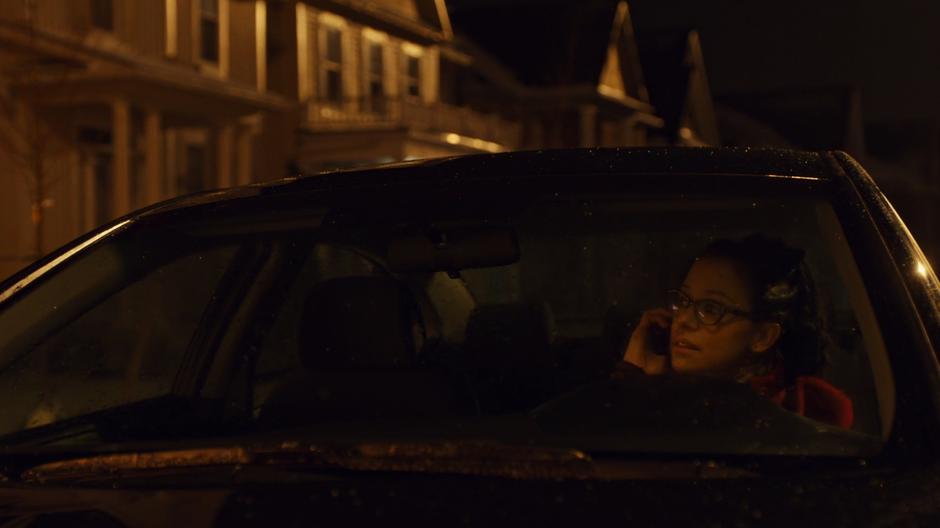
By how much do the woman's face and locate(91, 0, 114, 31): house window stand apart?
57.0ft

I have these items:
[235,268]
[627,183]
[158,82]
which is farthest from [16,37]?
[627,183]

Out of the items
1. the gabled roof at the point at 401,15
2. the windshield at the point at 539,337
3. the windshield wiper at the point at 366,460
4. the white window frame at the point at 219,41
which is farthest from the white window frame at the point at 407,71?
the windshield wiper at the point at 366,460

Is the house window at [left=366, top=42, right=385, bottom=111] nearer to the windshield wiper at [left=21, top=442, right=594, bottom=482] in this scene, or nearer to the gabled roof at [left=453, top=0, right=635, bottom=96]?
the gabled roof at [left=453, top=0, right=635, bottom=96]

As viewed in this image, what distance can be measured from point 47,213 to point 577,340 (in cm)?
1611

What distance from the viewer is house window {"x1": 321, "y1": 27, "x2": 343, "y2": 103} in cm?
2541

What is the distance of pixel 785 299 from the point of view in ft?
8.61

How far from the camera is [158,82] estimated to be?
17828mm

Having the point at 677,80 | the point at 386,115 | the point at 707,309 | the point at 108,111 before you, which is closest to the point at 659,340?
the point at 707,309

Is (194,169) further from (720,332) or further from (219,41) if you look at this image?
(720,332)

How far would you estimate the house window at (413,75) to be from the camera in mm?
28250

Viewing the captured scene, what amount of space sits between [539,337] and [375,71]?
24779 millimetres

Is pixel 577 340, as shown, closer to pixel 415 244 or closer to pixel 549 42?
pixel 415 244

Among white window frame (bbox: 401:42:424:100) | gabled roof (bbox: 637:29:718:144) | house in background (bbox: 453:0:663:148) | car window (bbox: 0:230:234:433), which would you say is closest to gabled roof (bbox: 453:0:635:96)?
house in background (bbox: 453:0:663:148)

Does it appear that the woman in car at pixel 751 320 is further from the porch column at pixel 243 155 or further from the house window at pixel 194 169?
the house window at pixel 194 169
